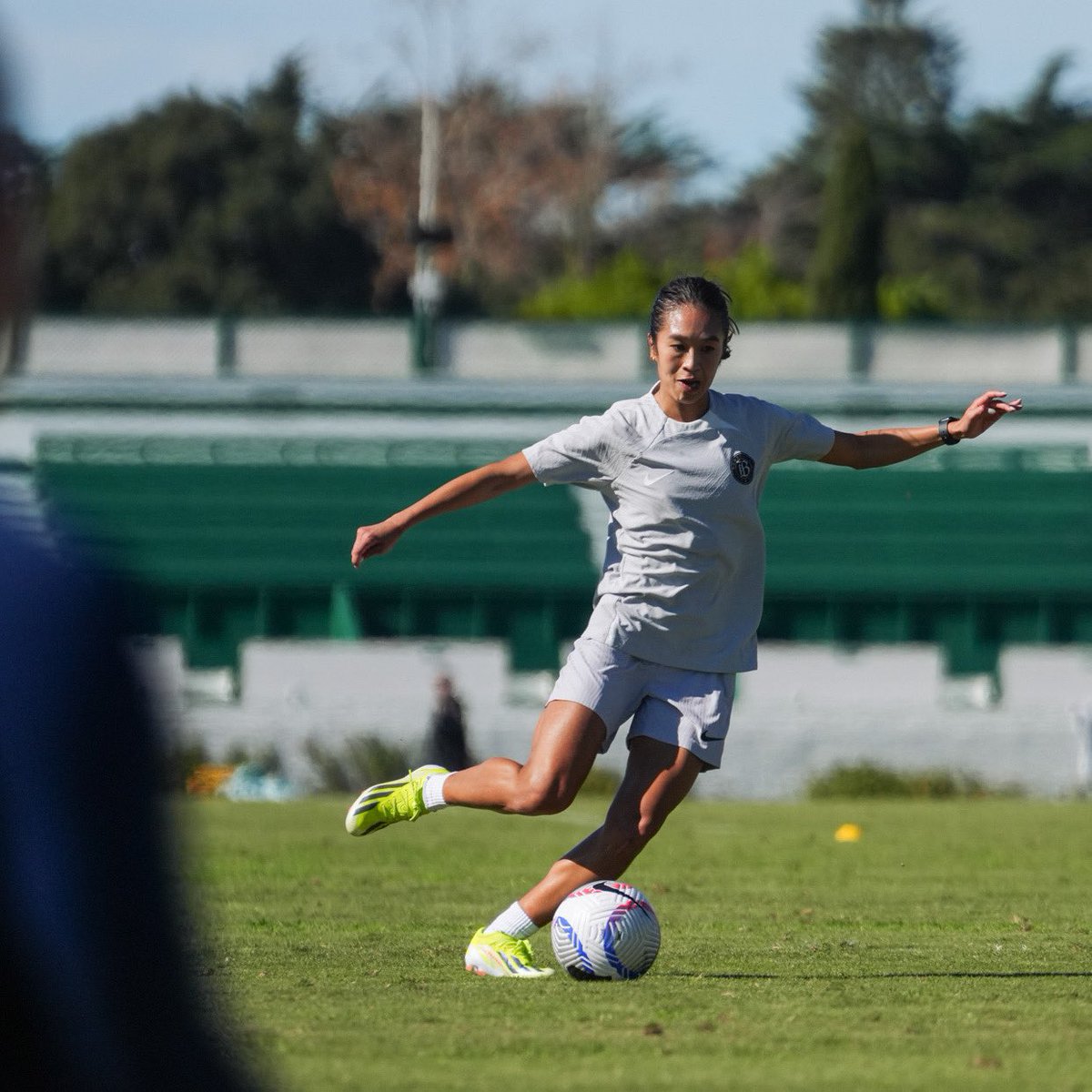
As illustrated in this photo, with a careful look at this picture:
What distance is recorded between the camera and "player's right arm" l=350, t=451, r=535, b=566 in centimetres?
690

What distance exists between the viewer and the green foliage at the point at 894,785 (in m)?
25.1

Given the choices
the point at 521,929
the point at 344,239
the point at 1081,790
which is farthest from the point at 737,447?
the point at 344,239

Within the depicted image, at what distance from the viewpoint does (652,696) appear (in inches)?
274

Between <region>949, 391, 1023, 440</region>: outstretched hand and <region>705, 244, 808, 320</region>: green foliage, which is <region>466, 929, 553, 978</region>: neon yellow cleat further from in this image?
<region>705, 244, 808, 320</region>: green foliage

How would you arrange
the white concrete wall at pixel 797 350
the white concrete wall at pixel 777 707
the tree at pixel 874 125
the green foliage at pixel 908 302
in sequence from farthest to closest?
the tree at pixel 874 125 → the green foliage at pixel 908 302 → the white concrete wall at pixel 797 350 → the white concrete wall at pixel 777 707

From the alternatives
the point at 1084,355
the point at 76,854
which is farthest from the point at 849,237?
the point at 76,854

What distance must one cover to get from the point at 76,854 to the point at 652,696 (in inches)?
194

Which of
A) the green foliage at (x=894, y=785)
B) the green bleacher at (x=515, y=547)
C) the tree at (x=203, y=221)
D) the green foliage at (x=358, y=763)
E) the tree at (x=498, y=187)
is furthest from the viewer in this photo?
the tree at (x=498, y=187)

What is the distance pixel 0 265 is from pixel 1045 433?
29069 mm

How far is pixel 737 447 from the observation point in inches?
274

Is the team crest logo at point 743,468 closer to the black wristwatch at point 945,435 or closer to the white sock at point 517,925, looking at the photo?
the black wristwatch at point 945,435

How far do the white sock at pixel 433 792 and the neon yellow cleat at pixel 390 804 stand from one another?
0.6 inches

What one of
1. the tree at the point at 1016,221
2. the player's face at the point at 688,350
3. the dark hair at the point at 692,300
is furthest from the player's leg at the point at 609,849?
the tree at the point at 1016,221

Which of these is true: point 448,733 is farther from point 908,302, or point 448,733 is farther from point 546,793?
point 908,302
